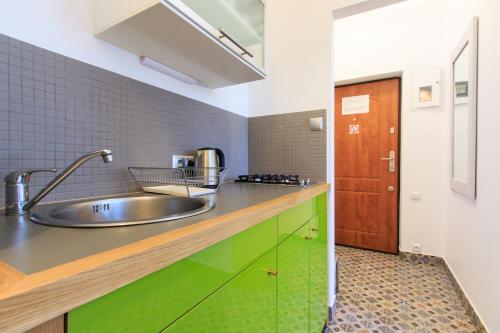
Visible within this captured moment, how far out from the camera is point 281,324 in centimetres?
84

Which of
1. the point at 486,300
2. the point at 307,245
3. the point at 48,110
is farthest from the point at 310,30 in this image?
the point at 486,300

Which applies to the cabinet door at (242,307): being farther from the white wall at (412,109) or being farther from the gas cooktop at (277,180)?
the white wall at (412,109)

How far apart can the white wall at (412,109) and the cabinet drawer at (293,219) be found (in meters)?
1.88

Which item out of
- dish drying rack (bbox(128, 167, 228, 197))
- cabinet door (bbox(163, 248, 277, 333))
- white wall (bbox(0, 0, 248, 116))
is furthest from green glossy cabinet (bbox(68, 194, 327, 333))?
white wall (bbox(0, 0, 248, 116))

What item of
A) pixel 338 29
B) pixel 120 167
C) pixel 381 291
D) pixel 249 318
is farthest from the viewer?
pixel 338 29

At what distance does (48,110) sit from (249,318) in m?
0.89

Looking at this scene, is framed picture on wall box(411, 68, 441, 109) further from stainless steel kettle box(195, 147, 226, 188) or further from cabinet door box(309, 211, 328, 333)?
stainless steel kettle box(195, 147, 226, 188)

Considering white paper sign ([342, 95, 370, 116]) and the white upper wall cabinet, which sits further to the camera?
white paper sign ([342, 95, 370, 116])

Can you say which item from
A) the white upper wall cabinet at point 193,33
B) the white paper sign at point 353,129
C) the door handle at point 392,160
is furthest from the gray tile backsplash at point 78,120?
the door handle at point 392,160

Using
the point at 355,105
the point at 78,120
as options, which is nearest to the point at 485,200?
the point at 355,105

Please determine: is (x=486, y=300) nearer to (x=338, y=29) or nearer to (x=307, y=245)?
(x=307, y=245)

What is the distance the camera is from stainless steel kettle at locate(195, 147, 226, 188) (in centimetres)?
120

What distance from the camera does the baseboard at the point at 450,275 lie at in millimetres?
1413

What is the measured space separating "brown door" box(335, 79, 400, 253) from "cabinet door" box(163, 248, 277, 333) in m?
2.30
